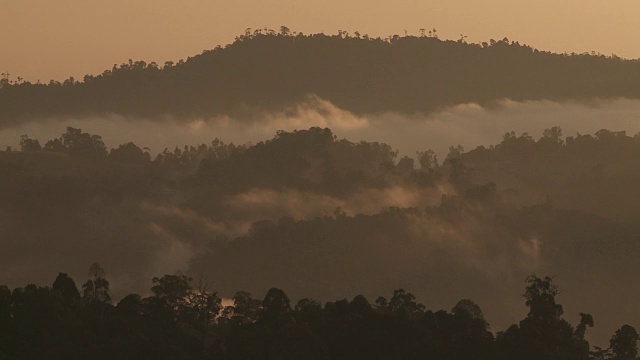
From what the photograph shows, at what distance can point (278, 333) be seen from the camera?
131 m

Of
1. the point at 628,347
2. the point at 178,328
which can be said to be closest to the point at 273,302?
the point at 178,328

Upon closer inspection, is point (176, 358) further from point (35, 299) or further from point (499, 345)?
point (499, 345)

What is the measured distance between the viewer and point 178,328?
13662 cm

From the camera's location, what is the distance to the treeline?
408ft

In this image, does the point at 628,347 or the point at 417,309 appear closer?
the point at 628,347

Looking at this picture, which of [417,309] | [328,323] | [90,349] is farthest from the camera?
[417,309]

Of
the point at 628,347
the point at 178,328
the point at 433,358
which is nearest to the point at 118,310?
the point at 178,328

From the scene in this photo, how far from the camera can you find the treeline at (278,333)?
12450cm

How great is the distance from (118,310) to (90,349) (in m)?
12.3

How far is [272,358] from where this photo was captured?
127m

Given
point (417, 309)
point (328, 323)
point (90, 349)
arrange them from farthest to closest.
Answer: point (417, 309) < point (328, 323) < point (90, 349)

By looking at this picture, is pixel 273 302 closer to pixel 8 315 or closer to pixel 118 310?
pixel 118 310

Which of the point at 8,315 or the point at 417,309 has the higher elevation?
the point at 417,309

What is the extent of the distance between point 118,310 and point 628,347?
36.4 meters
